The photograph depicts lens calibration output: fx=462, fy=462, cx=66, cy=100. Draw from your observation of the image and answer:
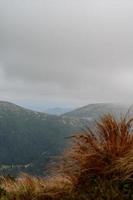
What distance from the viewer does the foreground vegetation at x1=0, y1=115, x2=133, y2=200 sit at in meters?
6.87

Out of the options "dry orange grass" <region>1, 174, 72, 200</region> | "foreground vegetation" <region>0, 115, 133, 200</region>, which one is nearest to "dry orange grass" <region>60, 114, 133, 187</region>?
"foreground vegetation" <region>0, 115, 133, 200</region>

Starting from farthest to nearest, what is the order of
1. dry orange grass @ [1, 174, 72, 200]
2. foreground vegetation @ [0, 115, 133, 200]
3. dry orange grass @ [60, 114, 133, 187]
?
dry orange grass @ [1, 174, 72, 200] < dry orange grass @ [60, 114, 133, 187] < foreground vegetation @ [0, 115, 133, 200]

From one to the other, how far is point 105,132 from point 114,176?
100 cm

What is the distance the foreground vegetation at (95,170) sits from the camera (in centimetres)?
687

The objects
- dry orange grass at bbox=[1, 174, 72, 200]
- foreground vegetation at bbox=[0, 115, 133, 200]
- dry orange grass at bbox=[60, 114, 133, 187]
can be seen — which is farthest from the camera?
dry orange grass at bbox=[1, 174, 72, 200]

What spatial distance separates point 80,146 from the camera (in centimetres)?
788

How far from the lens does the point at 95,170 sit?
7.45 metres

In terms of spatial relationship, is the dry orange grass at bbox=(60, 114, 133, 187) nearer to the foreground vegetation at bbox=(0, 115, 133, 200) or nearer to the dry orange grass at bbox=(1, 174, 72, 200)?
the foreground vegetation at bbox=(0, 115, 133, 200)

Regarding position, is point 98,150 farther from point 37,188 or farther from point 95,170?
point 37,188

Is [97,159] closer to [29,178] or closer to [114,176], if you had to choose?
[114,176]

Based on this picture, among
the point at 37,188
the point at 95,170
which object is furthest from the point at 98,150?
the point at 37,188

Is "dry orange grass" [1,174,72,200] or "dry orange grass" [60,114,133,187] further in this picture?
"dry orange grass" [1,174,72,200]

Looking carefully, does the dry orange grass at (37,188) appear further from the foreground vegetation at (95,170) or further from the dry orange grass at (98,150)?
the dry orange grass at (98,150)

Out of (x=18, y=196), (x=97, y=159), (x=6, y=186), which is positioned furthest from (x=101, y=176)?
(x=6, y=186)
